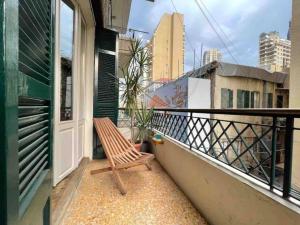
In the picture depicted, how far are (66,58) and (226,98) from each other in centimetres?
546

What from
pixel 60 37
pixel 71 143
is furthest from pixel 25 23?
pixel 71 143

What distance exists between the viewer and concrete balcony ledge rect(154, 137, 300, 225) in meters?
1.05

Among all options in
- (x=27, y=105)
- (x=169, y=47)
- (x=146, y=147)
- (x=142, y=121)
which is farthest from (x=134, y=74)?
(x=169, y=47)

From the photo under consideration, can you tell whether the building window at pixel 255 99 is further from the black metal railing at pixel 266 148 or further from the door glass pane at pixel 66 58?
the door glass pane at pixel 66 58

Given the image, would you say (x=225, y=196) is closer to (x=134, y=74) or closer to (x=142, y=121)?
(x=142, y=121)

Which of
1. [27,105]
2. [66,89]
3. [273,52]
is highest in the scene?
[273,52]

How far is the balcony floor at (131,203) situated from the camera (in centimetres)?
172

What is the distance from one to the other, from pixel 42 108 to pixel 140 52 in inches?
116

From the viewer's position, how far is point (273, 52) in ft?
29.7

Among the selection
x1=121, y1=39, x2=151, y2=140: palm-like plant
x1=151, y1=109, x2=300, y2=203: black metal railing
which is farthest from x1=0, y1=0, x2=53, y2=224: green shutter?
x1=121, y1=39, x2=151, y2=140: palm-like plant

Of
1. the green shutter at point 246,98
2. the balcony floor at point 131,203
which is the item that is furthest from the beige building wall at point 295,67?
the green shutter at point 246,98

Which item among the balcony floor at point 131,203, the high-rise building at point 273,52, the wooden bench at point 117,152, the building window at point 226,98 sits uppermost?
the high-rise building at point 273,52

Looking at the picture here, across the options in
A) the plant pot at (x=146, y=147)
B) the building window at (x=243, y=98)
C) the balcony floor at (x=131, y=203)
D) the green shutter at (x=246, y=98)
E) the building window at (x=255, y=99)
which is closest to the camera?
the balcony floor at (x=131, y=203)

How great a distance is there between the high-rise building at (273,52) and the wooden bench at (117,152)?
318 inches
